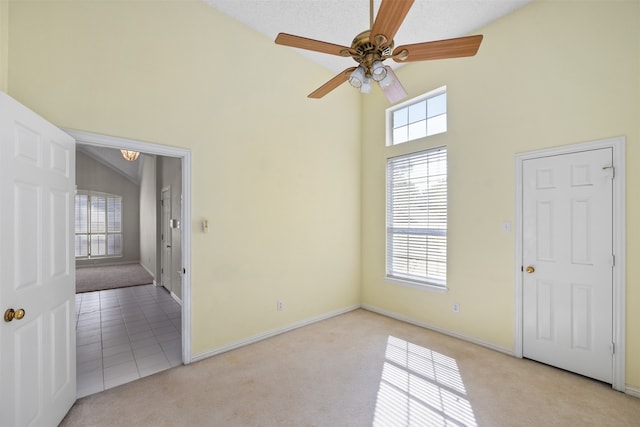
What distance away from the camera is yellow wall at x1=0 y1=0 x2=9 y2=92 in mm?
1914

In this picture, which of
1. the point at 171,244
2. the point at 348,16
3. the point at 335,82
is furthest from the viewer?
the point at 171,244

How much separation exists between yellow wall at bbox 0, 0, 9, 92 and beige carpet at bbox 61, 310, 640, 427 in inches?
95.7

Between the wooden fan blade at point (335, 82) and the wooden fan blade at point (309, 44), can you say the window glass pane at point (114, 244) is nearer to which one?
the wooden fan blade at point (335, 82)

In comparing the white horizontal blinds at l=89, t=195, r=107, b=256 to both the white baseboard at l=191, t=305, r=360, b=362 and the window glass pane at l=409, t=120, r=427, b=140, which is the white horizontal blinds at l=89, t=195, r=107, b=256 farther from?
the window glass pane at l=409, t=120, r=427, b=140

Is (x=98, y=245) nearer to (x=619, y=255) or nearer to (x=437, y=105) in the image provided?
(x=437, y=105)

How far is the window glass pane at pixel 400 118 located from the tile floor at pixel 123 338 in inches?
158

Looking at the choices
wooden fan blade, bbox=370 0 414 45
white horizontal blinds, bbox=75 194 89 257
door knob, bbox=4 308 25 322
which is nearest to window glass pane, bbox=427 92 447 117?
wooden fan blade, bbox=370 0 414 45

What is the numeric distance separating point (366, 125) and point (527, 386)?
12.1 ft

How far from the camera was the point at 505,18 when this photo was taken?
3.02 m

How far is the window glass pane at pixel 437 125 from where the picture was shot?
3566 mm

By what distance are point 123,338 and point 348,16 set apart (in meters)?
4.49

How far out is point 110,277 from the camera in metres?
6.90

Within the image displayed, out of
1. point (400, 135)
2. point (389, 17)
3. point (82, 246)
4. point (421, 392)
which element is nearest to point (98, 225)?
point (82, 246)

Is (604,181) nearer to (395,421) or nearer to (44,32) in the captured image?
(395,421)
